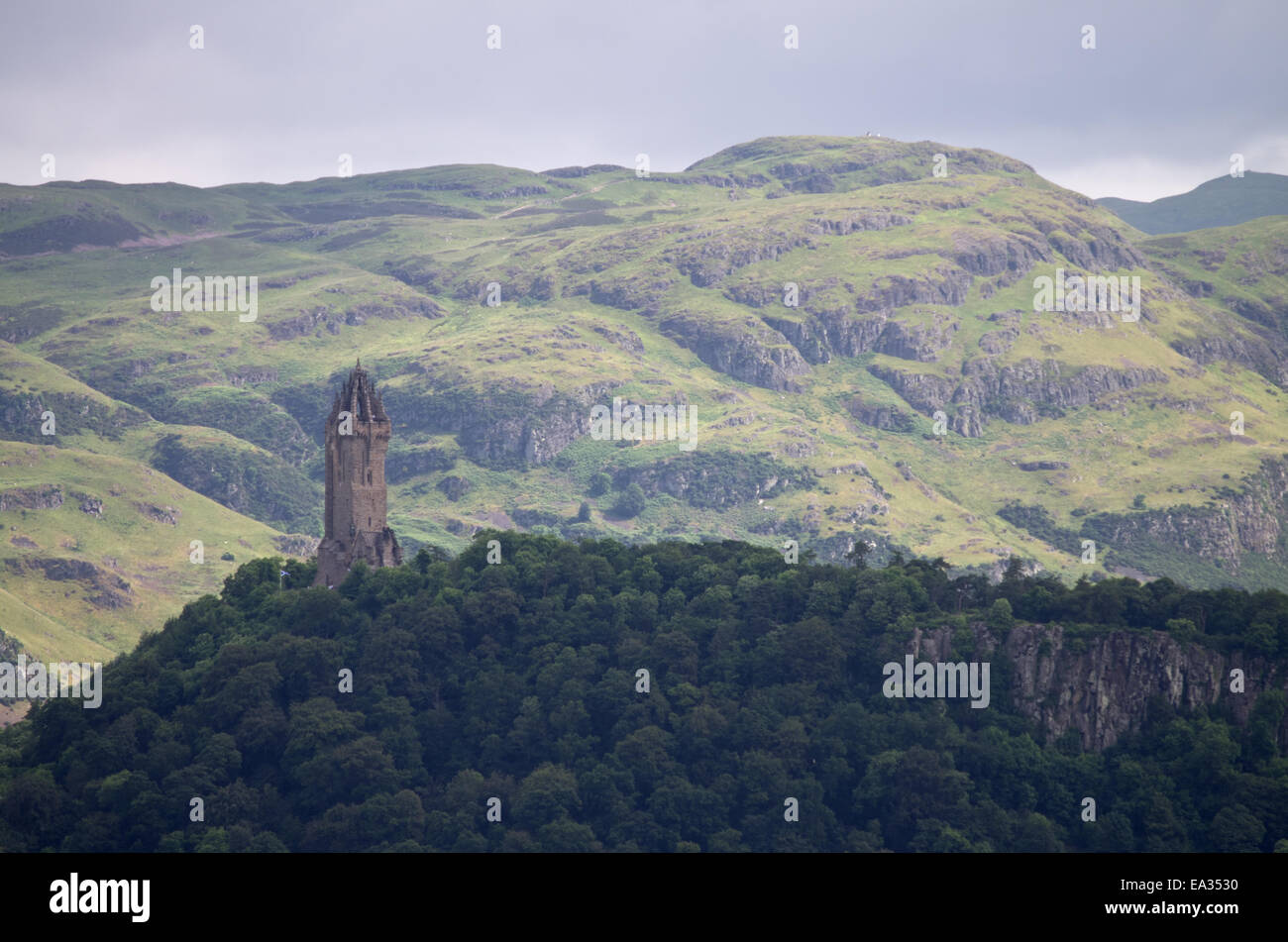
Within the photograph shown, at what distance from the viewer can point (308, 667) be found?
137 meters

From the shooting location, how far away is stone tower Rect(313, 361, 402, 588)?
150875 millimetres

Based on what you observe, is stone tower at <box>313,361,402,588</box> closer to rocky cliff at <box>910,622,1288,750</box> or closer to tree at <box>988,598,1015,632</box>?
rocky cliff at <box>910,622,1288,750</box>

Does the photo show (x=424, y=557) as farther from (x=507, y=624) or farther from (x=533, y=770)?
(x=533, y=770)

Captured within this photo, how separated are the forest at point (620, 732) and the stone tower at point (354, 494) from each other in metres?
2.98

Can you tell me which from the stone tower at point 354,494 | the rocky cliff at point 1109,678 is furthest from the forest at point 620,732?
the stone tower at point 354,494

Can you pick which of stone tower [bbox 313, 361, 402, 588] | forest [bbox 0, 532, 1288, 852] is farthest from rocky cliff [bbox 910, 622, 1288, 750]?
stone tower [bbox 313, 361, 402, 588]

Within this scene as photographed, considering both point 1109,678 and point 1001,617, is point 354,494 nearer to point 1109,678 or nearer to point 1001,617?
point 1001,617

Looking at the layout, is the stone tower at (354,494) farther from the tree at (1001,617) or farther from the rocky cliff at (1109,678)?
the tree at (1001,617)

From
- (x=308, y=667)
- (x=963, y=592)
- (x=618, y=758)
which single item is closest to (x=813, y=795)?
(x=618, y=758)

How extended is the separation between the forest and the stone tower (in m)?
2.98

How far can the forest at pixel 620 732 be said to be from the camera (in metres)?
124

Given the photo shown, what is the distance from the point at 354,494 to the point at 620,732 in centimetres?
3198
